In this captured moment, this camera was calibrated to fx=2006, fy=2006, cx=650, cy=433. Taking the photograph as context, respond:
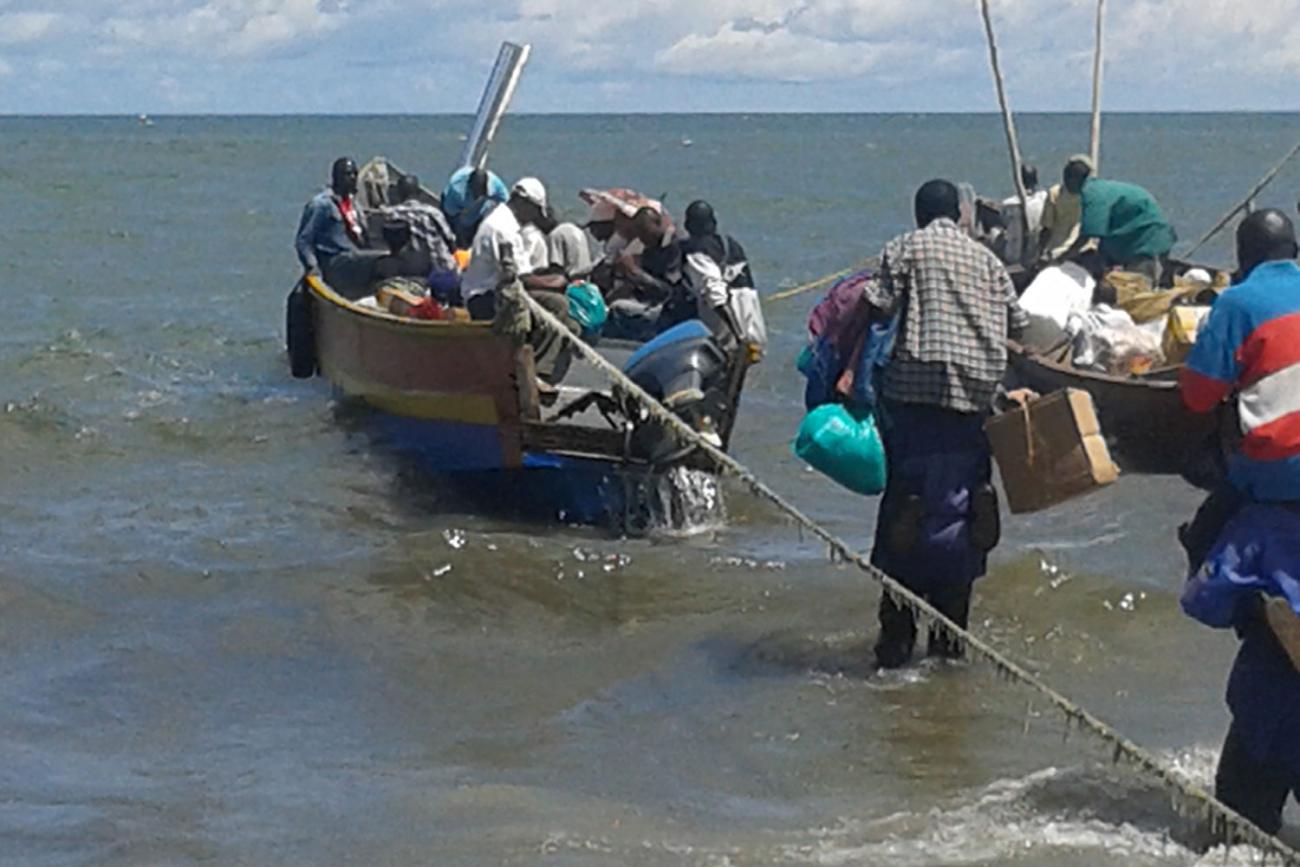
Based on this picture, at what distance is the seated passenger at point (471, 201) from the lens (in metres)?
13.3

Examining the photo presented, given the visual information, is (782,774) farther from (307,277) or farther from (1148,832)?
(307,277)

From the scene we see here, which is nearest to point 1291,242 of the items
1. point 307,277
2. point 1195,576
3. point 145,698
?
point 1195,576

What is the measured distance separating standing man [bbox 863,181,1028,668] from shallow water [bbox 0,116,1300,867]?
596 millimetres

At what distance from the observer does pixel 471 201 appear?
13562 millimetres

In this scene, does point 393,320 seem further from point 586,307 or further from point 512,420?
point 512,420

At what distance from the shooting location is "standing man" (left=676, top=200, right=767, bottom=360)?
10039 mm

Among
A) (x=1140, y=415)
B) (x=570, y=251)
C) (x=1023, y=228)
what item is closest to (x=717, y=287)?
(x=570, y=251)

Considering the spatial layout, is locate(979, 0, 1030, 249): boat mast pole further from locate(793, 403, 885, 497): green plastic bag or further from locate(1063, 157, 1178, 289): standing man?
locate(793, 403, 885, 497): green plastic bag

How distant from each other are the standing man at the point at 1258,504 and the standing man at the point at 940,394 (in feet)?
4.78

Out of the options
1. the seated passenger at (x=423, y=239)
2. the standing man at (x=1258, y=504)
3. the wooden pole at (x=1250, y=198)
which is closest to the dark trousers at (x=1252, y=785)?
the standing man at (x=1258, y=504)

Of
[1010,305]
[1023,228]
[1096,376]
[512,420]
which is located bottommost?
[512,420]

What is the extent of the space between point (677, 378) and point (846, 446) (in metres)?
2.55

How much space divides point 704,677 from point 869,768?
1315mm

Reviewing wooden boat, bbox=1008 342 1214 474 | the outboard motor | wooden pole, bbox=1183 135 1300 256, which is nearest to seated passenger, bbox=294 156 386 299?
the outboard motor
